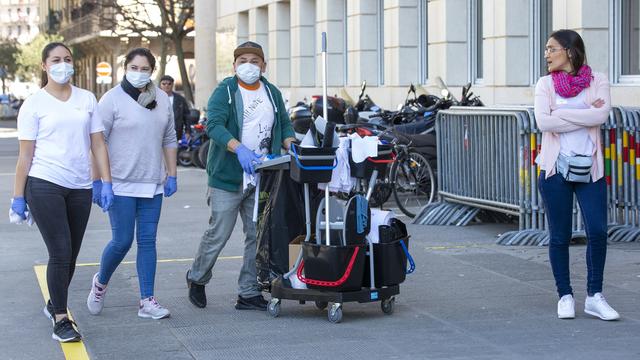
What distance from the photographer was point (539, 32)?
56.6 ft

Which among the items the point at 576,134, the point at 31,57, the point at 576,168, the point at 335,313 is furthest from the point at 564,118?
the point at 31,57

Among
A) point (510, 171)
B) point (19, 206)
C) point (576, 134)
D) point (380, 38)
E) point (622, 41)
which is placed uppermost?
point (380, 38)

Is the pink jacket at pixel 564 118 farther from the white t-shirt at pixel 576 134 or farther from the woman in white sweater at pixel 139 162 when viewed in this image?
the woman in white sweater at pixel 139 162

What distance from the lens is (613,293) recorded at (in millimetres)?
8336

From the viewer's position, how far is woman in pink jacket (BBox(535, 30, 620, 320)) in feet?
24.1

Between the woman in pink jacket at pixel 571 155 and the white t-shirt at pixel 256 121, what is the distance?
1729 mm

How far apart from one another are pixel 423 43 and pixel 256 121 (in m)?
14.5

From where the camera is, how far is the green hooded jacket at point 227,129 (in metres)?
7.57

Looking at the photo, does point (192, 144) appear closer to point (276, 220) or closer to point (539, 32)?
point (539, 32)

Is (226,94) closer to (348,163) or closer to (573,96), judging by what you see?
(348,163)

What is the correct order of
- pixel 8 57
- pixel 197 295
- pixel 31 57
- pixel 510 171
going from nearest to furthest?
pixel 197 295 → pixel 510 171 → pixel 31 57 → pixel 8 57

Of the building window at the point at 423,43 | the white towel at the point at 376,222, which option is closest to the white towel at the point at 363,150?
the white towel at the point at 376,222

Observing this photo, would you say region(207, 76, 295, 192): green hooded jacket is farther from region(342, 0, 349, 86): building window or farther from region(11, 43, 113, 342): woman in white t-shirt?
region(342, 0, 349, 86): building window

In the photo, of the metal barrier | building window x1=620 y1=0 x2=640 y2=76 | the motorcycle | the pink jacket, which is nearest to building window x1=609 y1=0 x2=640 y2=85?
building window x1=620 y1=0 x2=640 y2=76
